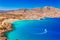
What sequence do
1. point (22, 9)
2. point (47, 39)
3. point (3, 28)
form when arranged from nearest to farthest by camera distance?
point (47, 39) → point (3, 28) → point (22, 9)

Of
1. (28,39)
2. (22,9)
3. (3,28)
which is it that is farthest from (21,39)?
(22,9)

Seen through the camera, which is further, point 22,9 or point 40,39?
point 22,9

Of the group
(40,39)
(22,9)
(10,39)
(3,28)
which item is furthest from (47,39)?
(22,9)

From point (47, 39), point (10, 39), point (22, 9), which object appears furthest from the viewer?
point (22, 9)

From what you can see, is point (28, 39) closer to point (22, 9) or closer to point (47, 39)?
point (47, 39)

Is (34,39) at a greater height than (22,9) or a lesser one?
lesser

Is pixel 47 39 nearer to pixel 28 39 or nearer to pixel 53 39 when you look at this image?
pixel 53 39

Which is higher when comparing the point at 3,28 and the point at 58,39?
the point at 3,28

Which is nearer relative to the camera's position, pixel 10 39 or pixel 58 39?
pixel 10 39

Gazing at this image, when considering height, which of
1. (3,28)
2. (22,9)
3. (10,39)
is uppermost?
(22,9)
